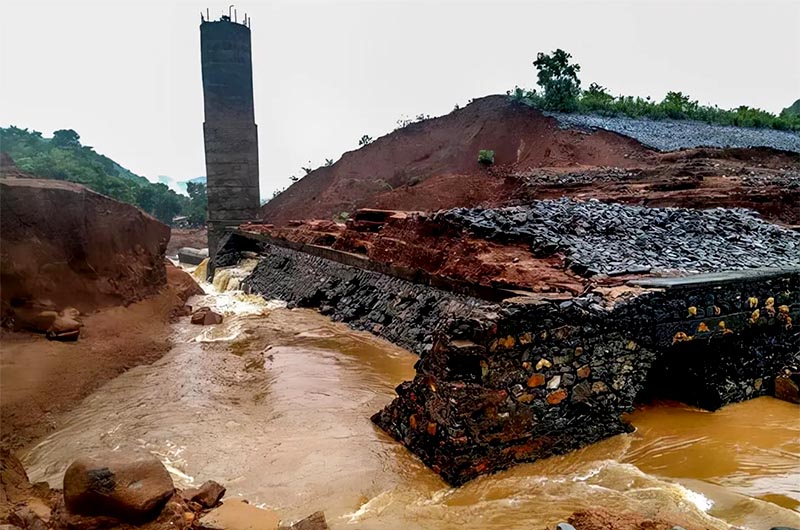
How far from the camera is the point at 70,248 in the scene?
9156 millimetres

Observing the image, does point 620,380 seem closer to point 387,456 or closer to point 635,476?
point 635,476

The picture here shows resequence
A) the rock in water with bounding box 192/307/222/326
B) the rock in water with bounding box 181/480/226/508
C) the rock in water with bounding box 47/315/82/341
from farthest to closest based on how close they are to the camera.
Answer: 1. the rock in water with bounding box 192/307/222/326
2. the rock in water with bounding box 47/315/82/341
3. the rock in water with bounding box 181/480/226/508

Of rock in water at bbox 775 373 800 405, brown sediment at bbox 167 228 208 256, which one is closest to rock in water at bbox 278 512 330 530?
rock in water at bbox 775 373 800 405

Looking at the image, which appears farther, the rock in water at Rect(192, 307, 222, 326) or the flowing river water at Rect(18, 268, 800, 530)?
the rock in water at Rect(192, 307, 222, 326)

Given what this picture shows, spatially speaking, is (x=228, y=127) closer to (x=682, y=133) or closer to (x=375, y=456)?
(x=682, y=133)

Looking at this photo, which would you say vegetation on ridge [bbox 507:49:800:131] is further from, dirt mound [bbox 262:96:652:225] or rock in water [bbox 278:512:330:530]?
rock in water [bbox 278:512:330:530]

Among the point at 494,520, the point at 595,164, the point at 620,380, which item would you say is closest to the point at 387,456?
the point at 494,520

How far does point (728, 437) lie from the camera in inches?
216

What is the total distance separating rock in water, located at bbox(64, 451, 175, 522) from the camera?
11.4 feet

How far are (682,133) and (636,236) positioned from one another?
53.0ft

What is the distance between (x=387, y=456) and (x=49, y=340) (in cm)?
547

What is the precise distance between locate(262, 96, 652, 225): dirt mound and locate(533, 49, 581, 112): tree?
45.4 inches

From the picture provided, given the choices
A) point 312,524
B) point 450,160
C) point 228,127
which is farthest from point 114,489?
point 450,160

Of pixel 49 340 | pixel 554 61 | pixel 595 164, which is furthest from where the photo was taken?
pixel 554 61
